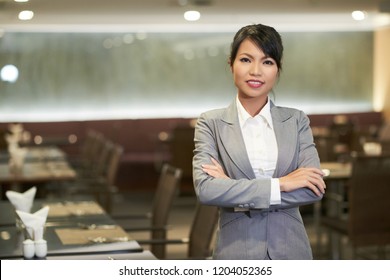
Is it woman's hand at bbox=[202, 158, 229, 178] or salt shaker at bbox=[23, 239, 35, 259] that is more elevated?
A: woman's hand at bbox=[202, 158, 229, 178]

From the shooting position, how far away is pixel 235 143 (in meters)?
2.46

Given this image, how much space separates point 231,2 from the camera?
18.8 ft

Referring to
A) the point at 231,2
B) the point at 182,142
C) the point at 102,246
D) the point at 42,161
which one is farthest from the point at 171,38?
the point at 102,246

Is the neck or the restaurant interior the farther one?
the restaurant interior

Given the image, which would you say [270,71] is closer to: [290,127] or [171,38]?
[290,127]

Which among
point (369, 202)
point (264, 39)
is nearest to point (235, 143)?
point (264, 39)

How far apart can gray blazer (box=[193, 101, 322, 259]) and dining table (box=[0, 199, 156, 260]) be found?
2.54 feet

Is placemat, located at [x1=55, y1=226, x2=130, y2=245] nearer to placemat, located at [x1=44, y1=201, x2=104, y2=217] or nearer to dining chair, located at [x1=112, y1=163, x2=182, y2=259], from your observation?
placemat, located at [x1=44, y1=201, x2=104, y2=217]

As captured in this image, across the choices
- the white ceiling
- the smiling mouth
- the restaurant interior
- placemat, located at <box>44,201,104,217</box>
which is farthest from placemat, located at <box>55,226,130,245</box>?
the restaurant interior

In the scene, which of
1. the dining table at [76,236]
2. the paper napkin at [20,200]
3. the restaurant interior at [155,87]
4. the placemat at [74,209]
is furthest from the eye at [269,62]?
the restaurant interior at [155,87]

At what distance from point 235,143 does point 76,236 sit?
1.44 meters

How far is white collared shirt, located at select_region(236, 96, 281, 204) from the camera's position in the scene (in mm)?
2473

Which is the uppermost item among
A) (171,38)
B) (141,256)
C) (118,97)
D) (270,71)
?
(171,38)
